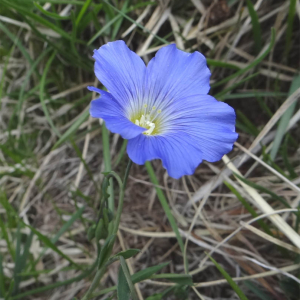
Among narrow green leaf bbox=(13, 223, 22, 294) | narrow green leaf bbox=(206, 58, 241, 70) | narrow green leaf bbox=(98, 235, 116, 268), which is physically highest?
narrow green leaf bbox=(206, 58, 241, 70)

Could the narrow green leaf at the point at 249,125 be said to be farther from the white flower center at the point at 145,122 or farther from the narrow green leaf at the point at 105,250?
the narrow green leaf at the point at 105,250

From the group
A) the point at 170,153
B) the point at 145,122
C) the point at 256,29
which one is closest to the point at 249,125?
the point at 256,29

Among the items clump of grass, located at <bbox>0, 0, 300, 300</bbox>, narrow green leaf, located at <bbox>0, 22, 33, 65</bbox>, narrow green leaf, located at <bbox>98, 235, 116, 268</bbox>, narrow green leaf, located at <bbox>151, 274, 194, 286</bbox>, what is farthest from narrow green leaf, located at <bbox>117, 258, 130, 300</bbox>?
narrow green leaf, located at <bbox>0, 22, 33, 65</bbox>

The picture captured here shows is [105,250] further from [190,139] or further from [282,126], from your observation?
[282,126]

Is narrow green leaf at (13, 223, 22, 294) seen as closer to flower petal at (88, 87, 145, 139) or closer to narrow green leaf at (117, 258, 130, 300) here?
narrow green leaf at (117, 258, 130, 300)

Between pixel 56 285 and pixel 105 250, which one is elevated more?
pixel 105 250

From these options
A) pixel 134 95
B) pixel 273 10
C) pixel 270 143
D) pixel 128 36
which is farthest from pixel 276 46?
pixel 134 95

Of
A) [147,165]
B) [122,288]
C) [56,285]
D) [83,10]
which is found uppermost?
[83,10]
